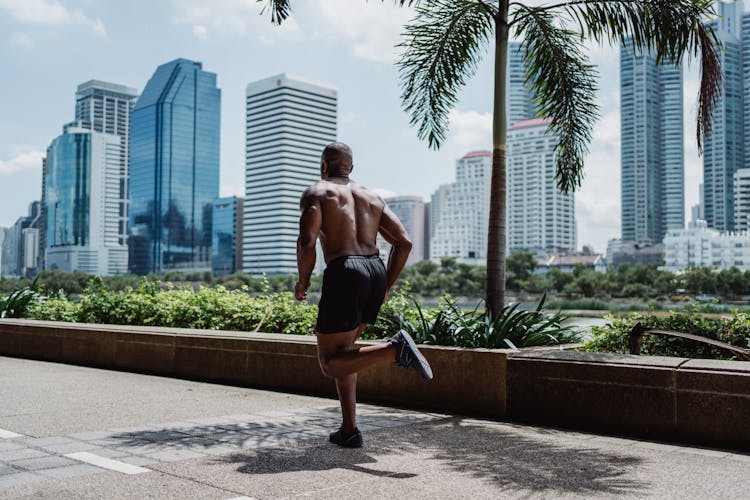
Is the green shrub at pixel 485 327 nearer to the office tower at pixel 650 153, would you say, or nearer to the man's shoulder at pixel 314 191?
the man's shoulder at pixel 314 191

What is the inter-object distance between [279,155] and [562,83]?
138008 mm

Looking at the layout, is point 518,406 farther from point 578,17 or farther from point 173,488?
point 578,17

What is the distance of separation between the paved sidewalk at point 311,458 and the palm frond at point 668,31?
3541 millimetres

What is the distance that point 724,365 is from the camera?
4.94m

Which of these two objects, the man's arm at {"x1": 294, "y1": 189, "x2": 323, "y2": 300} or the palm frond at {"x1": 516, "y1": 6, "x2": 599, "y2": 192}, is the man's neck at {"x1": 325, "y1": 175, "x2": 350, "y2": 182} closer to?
the man's arm at {"x1": 294, "y1": 189, "x2": 323, "y2": 300}

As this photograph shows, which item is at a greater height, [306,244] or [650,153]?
[650,153]

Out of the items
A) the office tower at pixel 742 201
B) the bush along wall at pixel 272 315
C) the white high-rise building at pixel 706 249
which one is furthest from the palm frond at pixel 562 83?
the office tower at pixel 742 201

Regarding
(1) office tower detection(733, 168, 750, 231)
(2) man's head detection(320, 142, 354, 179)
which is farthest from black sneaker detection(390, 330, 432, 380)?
(1) office tower detection(733, 168, 750, 231)

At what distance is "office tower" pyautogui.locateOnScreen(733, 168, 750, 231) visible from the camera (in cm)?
13088

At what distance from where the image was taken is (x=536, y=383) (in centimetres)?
561

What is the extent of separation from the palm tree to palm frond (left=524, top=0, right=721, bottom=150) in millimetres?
10

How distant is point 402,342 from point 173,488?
60.3 inches

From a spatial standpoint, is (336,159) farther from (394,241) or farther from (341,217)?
(394,241)

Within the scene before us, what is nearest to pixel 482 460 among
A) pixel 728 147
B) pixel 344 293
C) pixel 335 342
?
pixel 335 342
